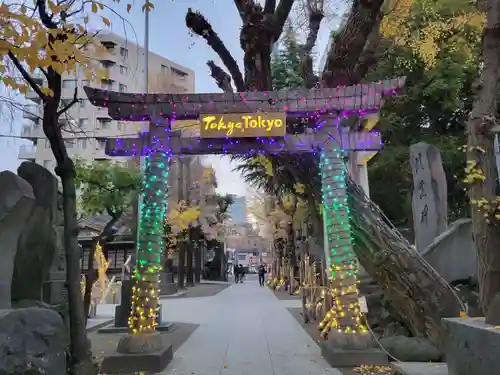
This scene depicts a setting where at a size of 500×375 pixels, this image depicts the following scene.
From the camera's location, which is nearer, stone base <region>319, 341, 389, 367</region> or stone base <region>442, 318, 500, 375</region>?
stone base <region>442, 318, 500, 375</region>

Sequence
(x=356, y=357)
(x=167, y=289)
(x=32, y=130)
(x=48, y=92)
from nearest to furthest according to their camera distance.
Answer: (x=48, y=92) → (x=356, y=357) → (x=167, y=289) → (x=32, y=130)

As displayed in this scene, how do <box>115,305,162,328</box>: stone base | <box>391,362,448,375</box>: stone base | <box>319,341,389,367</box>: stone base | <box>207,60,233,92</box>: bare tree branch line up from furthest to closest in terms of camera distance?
<box>115,305,162,328</box>: stone base → <box>207,60,233,92</box>: bare tree branch → <box>319,341,389,367</box>: stone base → <box>391,362,448,375</box>: stone base

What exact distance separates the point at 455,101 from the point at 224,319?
1162 centimetres

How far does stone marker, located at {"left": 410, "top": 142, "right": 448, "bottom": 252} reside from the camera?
1177 cm

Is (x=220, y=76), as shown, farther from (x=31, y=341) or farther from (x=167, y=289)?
(x=167, y=289)

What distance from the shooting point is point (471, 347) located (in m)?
4.50

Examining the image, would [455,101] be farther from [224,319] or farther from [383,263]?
[224,319]

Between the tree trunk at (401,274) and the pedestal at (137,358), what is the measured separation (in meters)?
4.58

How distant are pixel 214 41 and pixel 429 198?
265 inches

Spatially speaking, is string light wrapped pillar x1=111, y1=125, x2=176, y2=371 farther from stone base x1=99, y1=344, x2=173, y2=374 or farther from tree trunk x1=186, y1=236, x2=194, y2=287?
tree trunk x1=186, y1=236, x2=194, y2=287

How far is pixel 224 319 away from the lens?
14.3m

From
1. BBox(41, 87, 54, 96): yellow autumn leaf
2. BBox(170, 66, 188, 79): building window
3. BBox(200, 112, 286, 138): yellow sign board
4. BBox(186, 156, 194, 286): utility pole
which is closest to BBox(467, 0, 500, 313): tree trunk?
BBox(200, 112, 286, 138): yellow sign board

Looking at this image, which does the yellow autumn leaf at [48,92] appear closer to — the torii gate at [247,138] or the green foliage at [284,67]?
the torii gate at [247,138]

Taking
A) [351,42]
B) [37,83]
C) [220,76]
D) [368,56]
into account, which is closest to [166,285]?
[220,76]
